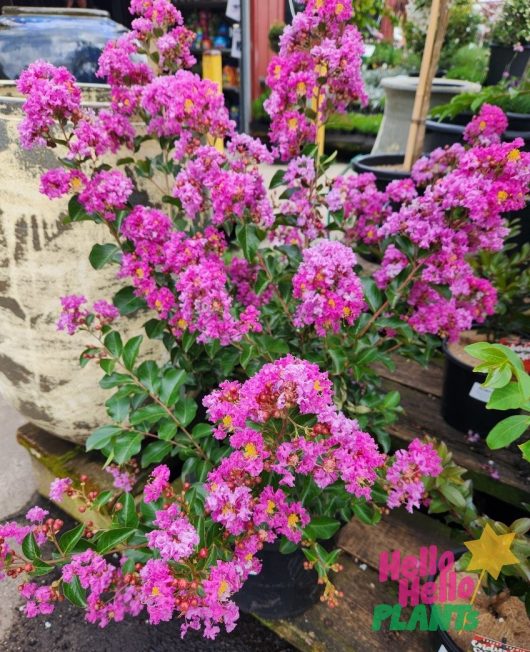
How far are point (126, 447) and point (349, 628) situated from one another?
728 mm

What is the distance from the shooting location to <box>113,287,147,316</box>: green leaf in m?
1.11

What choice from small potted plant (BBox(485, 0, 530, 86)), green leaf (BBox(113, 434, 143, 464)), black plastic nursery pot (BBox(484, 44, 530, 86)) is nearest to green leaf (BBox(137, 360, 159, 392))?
green leaf (BBox(113, 434, 143, 464))

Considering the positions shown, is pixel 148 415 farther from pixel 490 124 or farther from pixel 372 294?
pixel 490 124

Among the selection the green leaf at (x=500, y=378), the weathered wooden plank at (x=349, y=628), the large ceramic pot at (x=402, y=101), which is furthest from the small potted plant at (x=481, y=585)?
the large ceramic pot at (x=402, y=101)

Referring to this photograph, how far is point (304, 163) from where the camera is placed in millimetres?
1104

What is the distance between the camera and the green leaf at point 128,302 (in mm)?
1105

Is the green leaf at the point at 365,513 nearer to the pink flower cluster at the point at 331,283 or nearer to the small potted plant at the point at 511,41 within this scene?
the pink flower cluster at the point at 331,283

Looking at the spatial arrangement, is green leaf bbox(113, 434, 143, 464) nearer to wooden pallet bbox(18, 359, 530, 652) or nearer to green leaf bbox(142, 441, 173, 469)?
green leaf bbox(142, 441, 173, 469)

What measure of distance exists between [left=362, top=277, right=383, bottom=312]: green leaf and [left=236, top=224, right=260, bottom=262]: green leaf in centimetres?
26

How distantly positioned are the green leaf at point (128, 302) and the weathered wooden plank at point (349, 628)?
2.79 ft

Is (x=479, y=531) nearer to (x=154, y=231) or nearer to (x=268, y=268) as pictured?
(x=268, y=268)

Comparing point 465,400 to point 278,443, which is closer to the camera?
point 278,443

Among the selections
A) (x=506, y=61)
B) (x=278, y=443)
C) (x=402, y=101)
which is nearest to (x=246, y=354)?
(x=278, y=443)

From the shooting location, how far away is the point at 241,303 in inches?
48.6
